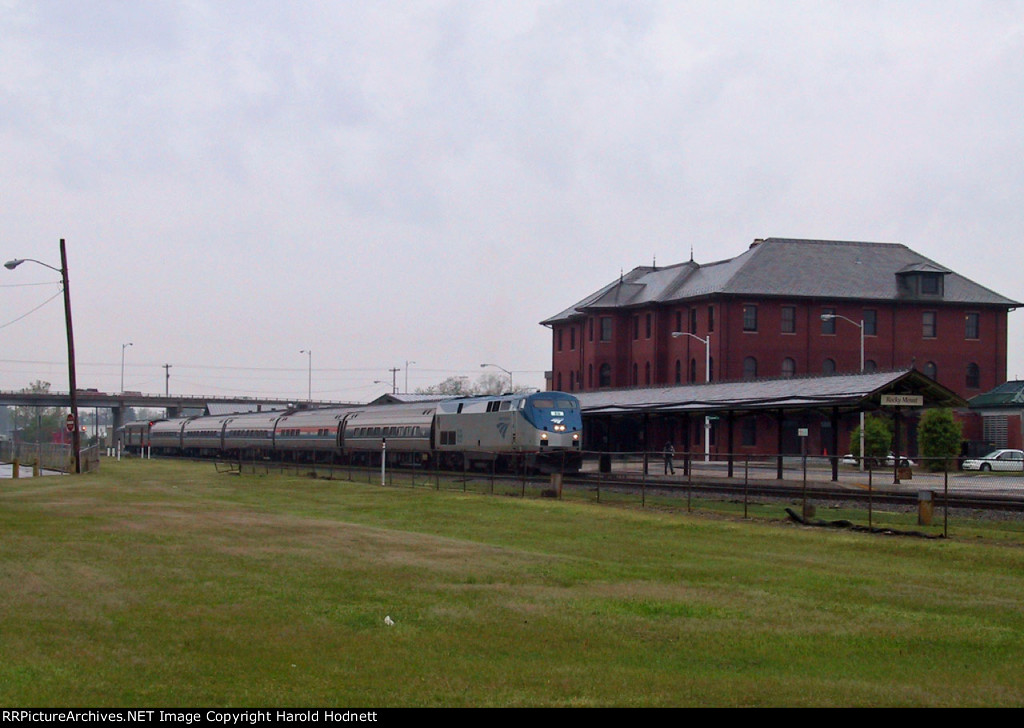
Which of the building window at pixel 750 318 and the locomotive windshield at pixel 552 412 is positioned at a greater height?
the building window at pixel 750 318

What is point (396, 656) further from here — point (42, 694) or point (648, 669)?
point (42, 694)

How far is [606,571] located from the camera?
17.1 meters

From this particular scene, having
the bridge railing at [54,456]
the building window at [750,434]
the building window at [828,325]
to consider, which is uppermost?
the building window at [828,325]

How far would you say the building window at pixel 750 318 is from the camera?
86625 millimetres

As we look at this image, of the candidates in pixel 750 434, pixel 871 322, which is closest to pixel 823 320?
pixel 871 322

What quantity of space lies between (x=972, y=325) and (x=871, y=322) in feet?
28.8

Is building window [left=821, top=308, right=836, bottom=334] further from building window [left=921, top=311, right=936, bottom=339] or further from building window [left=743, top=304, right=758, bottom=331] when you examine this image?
building window [left=921, top=311, right=936, bottom=339]

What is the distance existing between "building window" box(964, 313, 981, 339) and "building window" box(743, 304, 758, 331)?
17.0 meters

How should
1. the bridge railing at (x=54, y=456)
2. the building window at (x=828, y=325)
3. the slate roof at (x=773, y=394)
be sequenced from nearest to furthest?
the slate roof at (x=773, y=394) → the bridge railing at (x=54, y=456) → the building window at (x=828, y=325)

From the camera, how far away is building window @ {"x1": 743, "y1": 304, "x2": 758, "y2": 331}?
86625 mm

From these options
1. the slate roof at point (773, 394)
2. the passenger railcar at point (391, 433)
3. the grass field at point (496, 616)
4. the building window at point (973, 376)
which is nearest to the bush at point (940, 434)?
the slate roof at point (773, 394)

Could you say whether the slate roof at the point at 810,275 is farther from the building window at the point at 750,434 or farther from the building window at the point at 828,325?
the building window at the point at 750,434

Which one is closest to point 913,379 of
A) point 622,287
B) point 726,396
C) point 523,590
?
point 726,396

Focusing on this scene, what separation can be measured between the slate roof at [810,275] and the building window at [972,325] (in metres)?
1.26
